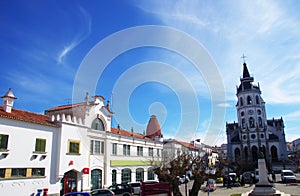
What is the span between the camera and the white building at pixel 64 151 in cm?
→ 2198

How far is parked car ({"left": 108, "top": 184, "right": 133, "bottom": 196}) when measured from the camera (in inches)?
981

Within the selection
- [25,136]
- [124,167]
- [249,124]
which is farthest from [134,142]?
[249,124]

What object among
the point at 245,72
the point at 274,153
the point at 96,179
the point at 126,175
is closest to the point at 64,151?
the point at 96,179

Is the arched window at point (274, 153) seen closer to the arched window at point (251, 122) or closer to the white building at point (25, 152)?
the arched window at point (251, 122)

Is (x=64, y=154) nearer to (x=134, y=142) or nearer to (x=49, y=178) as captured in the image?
(x=49, y=178)

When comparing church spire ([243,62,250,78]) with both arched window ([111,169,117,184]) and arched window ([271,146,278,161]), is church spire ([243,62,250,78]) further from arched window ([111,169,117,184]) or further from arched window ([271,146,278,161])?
arched window ([111,169,117,184])

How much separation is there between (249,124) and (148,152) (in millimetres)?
56242

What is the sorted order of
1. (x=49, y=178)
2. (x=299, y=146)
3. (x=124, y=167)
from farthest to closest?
(x=299, y=146)
(x=124, y=167)
(x=49, y=178)

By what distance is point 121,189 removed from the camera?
25172mm

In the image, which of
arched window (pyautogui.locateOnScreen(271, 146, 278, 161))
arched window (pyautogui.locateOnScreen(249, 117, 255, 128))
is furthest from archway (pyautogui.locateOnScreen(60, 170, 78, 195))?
arched window (pyautogui.locateOnScreen(249, 117, 255, 128))

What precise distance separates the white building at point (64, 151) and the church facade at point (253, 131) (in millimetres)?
56588

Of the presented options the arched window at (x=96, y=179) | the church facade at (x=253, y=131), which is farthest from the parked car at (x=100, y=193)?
the church facade at (x=253, y=131)

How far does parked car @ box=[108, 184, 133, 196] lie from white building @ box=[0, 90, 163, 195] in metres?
5.53

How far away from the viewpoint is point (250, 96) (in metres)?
88.1
